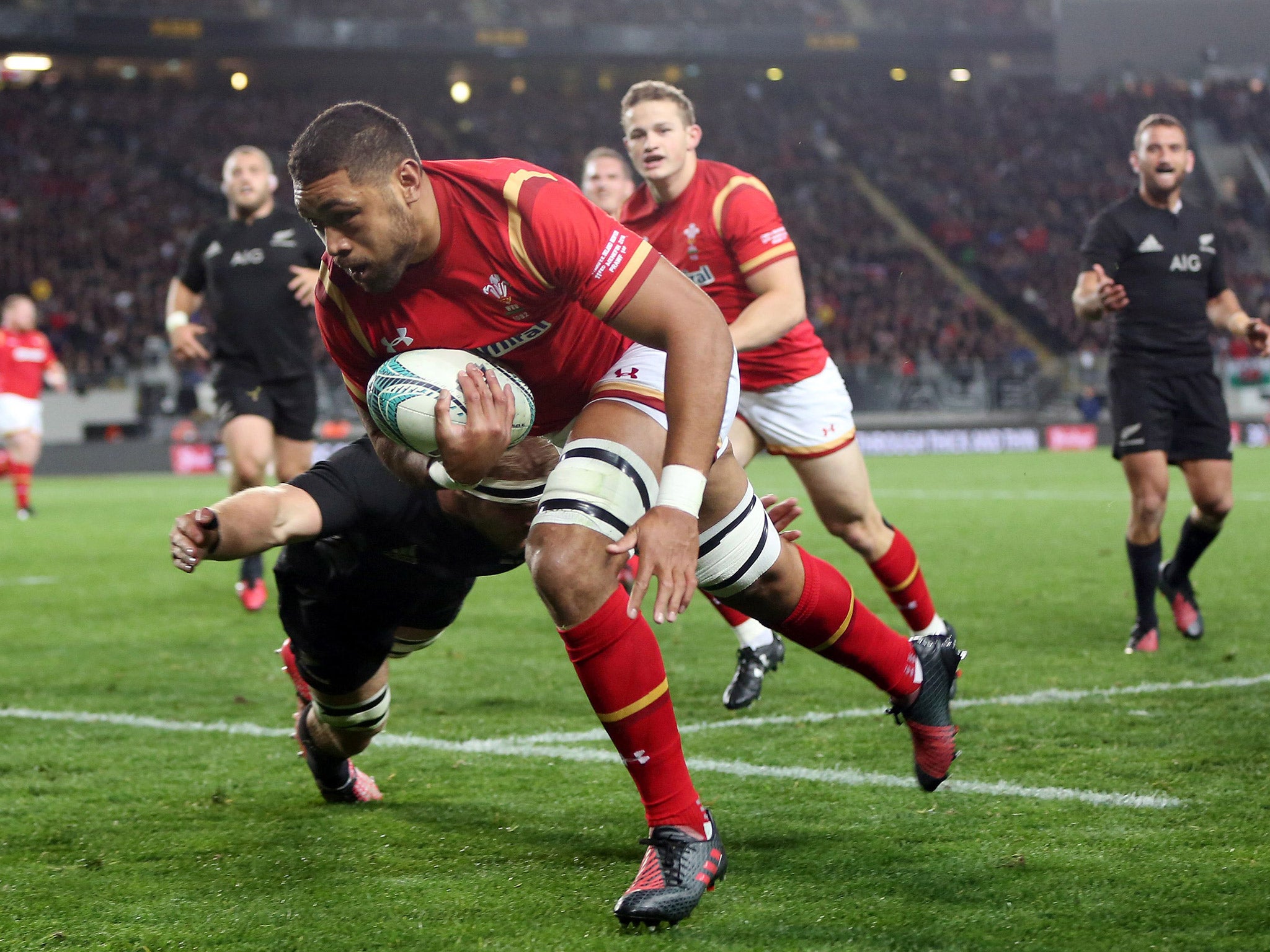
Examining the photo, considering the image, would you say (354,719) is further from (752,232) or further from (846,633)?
(752,232)

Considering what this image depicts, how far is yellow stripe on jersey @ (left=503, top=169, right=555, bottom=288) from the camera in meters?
3.23

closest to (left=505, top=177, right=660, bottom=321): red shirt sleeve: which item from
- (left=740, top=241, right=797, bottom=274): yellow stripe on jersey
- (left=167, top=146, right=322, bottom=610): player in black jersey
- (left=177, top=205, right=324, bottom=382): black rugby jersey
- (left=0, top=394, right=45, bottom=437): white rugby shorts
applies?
(left=740, top=241, right=797, bottom=274): yellow stripe on jersey

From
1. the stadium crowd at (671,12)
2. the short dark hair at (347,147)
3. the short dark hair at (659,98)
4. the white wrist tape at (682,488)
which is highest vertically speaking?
the stadium crowd at (671,12)

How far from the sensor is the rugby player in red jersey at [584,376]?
3.04 meters

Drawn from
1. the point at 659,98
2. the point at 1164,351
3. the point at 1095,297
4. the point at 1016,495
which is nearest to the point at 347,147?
the point at 659,98

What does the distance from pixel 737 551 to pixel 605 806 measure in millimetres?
949

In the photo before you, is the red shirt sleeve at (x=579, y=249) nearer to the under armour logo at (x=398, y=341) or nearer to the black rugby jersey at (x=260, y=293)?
the under armour logo at (x=398, y=341)

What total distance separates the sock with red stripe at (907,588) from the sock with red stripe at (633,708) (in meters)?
2.54

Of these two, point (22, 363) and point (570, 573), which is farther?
point (22, 363)

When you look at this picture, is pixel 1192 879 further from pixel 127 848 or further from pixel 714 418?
pixel 127 848

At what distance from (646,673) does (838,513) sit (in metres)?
2.69

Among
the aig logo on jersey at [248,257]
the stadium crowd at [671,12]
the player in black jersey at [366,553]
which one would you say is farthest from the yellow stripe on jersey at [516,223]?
the stadium crowd at [671,12]

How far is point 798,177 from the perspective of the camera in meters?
36.8

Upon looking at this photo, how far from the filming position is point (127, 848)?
362cm
